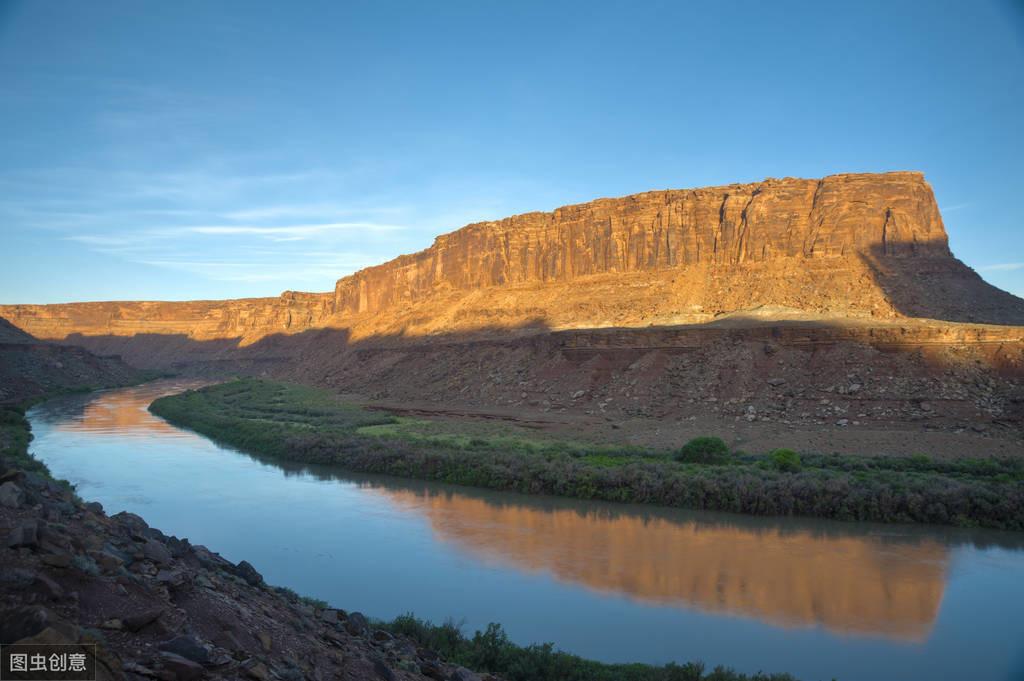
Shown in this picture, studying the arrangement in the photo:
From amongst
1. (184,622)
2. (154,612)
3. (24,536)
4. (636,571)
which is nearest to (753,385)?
(636,571)

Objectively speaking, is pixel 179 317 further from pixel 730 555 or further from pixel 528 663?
pixel 528 663

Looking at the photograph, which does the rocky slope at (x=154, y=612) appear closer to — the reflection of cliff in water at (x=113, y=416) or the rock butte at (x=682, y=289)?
the rock butte at (x=682, y=289)

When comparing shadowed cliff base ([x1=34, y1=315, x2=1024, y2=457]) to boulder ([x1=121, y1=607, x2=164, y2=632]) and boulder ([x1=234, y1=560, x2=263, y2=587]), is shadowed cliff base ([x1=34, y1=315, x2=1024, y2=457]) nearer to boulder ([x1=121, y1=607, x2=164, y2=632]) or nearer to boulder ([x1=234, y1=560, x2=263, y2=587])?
boulder ([x1=234, y1=560, x2=263, y2=587])

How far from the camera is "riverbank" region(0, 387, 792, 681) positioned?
15.2ft

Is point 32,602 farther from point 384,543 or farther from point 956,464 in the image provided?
point 956,464

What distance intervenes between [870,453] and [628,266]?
3516cm

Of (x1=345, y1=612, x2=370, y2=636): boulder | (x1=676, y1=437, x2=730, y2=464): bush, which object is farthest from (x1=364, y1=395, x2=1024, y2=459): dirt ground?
(x1=345, y1=612, x2=370, y2=636): boulder

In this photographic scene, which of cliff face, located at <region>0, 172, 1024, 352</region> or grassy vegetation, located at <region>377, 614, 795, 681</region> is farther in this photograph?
cliff face, located at <region>0, 172, 1024, 352</region>

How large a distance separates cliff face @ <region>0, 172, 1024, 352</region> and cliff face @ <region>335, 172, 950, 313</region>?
0.34 feet

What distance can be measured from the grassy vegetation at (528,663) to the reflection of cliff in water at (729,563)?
3147 mm

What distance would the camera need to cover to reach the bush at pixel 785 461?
65.4ft

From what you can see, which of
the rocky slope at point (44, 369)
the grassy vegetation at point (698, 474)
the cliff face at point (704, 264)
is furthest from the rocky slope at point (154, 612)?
the rocky slope at point (44, 369)

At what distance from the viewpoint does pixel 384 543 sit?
49.1 feet

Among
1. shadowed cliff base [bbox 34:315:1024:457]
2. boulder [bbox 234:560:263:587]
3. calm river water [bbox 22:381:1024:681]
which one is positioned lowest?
calm river water [bbox 22:381:1024:681]
